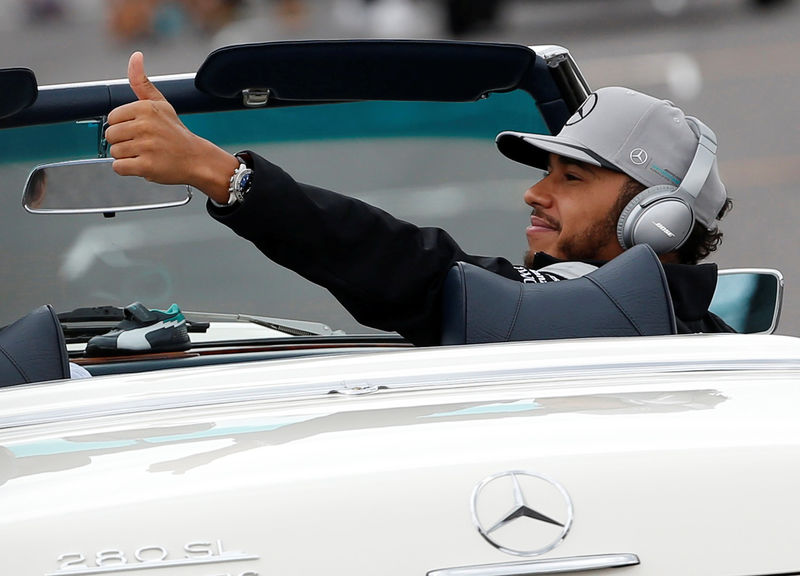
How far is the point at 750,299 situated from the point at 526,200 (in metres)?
0.80

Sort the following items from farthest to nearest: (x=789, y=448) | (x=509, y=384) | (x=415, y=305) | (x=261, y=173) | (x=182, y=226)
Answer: (x=182, y=226), (x=415, y=305), (x=261, y=173), (x=509, y=384), (x=789, y=448)

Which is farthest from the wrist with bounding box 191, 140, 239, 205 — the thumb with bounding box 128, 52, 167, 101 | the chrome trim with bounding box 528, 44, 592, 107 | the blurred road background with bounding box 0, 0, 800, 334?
the blurred road background with bounding box 0, 0, 800, 334

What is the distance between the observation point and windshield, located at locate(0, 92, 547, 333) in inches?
135

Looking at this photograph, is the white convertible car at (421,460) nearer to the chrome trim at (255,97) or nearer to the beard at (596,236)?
the beard at (596,236)

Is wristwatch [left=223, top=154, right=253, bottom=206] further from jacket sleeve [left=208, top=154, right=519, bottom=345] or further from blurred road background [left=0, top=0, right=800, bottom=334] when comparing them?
blurred road background [left=0, top=0, right=800, bottom=334]

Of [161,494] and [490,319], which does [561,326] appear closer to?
[490,319]

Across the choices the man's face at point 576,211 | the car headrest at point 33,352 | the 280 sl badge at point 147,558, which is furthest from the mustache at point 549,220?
the 280 sl badge at point 147,558

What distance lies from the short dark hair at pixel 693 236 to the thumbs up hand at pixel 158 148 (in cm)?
107

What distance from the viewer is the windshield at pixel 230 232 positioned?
11.3 ft

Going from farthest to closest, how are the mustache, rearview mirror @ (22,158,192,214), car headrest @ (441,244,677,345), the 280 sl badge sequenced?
the mustache
rearview mirror @ (22,158,192,214)
car headrest @ (441,244,677,345)
the 280 sl badge

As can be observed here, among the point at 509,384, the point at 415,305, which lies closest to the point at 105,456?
the point at 509,384

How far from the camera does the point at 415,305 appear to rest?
2727 mm

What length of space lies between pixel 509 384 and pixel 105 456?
0.57m

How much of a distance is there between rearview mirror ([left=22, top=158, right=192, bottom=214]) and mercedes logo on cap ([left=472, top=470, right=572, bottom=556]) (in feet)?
5.65
